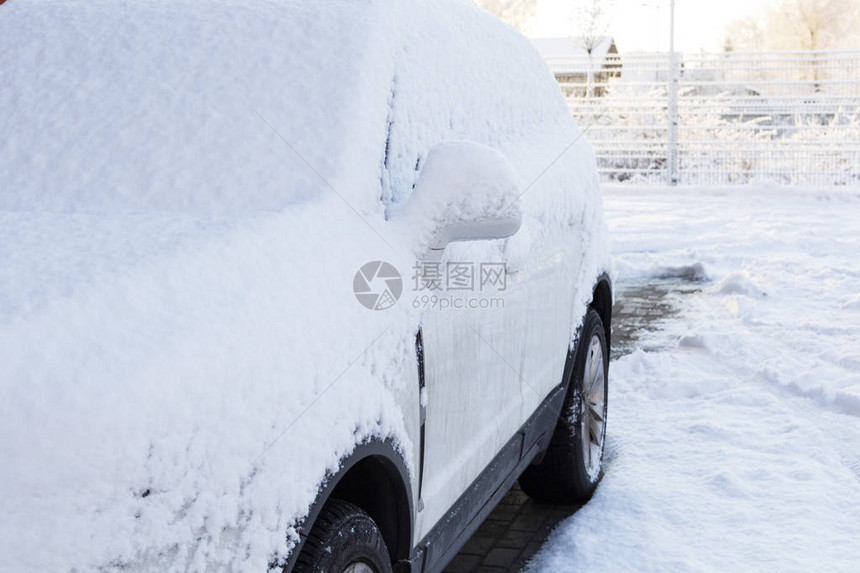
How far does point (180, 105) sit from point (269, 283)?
3.09ft

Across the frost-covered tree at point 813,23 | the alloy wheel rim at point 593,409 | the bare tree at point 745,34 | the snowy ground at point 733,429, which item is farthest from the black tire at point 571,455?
the bare tree at point 745,34

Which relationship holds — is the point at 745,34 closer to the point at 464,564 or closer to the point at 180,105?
the point at 464,564

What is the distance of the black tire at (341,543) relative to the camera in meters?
1.73

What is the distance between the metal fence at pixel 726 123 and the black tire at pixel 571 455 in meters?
12.9

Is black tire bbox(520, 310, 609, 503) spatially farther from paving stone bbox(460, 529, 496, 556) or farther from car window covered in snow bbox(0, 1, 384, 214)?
car window covered in snow bbox(0, 1, 384, 214)

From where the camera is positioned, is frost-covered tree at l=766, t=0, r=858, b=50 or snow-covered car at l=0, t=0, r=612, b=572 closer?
snow-covered car at l=0, t=0, r=612, b=572

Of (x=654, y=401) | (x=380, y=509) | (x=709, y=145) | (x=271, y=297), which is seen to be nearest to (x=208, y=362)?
(x=271, y=297)

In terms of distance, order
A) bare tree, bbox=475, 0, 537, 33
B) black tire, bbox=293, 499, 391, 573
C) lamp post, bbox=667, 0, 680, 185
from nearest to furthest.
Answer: black tire, bbox=293, 499, 391, 573, lamp post, bbox=667, 0, 680, 185, bare tree, bbox=475, 0, 537, 33

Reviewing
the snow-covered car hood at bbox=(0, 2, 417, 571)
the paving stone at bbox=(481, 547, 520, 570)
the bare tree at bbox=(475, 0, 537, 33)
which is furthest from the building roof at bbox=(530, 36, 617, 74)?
the snow-covered car hood at bbox=(0, 2, 417, 571)

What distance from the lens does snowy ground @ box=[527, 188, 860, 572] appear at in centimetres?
350

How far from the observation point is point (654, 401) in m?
5.22

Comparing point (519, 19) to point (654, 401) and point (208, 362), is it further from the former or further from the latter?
point (208, 362)

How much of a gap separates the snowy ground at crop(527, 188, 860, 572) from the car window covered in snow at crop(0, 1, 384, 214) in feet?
6.04

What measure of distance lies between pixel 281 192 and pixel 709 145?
15.6 m
